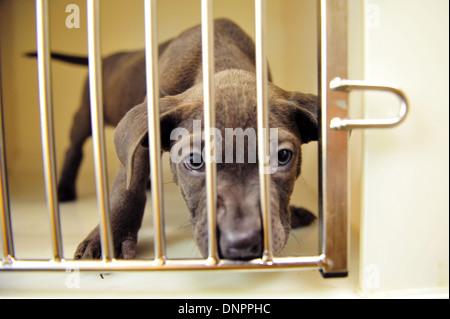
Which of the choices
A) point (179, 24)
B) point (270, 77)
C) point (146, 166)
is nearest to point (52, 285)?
point (146, 166)

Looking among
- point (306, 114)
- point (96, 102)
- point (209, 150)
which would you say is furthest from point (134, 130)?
point (306, 114)

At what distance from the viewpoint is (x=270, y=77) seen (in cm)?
158

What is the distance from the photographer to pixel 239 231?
0.83 m

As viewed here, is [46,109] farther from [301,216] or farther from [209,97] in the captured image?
[301,216]

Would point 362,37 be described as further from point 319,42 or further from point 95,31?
point 95,31

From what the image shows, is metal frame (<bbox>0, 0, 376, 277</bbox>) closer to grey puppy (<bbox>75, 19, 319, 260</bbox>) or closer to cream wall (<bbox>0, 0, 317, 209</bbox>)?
grey puppy (<bbox>75, 19, 319, 260</bbox>)

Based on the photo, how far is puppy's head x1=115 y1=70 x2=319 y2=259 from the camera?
86 centimetres

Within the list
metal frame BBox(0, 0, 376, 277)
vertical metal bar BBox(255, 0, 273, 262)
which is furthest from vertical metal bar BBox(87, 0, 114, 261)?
vertical metal bar BBox(255, 0, 273, 262)

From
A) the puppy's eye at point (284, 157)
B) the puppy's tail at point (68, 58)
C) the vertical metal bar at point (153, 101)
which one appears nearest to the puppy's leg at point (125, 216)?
the vertical metal bar at point (153, 101)

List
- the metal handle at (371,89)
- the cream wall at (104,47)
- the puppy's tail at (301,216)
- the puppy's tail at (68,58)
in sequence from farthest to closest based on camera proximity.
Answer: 1. the puppy's tail at (68,58)
2. the puppy's tail at (301,216)
3. the cream wall at (104,47)
4. the metal handle at (371,89)

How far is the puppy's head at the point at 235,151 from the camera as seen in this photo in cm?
86

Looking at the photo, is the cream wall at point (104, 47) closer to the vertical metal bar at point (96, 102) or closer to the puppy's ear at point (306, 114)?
the puppy's ear at point (306, 114)

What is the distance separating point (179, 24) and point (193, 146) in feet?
3.80

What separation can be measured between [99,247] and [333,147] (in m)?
0.87
